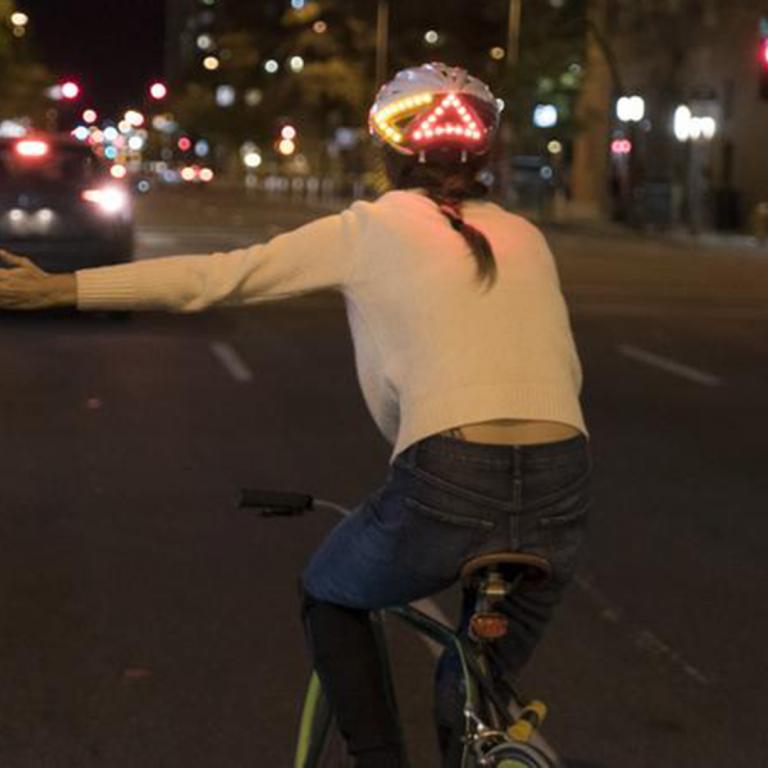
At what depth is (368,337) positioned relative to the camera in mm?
4008

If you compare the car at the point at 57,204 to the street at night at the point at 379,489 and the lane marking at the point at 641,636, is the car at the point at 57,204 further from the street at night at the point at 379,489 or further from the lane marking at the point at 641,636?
the lane marking at the point at 641,636

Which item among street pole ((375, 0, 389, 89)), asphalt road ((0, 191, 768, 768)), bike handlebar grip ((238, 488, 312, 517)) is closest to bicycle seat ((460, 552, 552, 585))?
bike handlebar grip ((238, 488, 312, 517))

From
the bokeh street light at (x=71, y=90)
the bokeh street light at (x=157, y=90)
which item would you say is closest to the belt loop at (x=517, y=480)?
the bokeh street light at (x=71, y=90)

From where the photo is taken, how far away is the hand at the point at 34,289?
13.3 feet

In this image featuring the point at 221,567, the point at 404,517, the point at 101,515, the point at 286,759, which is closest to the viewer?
the point at 404,517

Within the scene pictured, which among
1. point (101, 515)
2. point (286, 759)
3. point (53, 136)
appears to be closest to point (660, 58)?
point (53, 136)

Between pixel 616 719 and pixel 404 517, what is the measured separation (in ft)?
8.95

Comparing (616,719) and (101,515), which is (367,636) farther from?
(101,515)

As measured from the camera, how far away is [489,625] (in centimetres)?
386

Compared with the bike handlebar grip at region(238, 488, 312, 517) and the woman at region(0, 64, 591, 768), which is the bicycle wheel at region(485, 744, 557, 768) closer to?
the woman at region(0, 64, 591, 768)

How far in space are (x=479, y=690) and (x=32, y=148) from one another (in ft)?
54.3

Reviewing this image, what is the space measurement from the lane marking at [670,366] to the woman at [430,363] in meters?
12.0

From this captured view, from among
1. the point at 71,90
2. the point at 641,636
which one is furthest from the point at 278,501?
the point at 71,90

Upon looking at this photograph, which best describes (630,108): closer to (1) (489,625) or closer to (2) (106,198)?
(2) (106,198)
